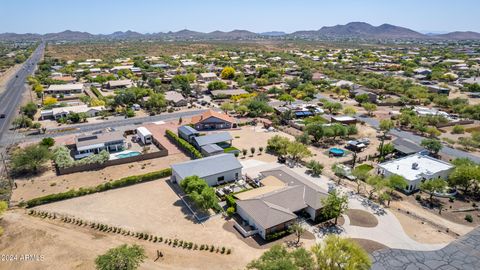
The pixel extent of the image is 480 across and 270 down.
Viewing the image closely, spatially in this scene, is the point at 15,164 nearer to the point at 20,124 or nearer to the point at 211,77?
the point at 20,124

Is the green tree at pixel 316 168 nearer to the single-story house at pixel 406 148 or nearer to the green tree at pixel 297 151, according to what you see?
the green tree at pixel 297 151

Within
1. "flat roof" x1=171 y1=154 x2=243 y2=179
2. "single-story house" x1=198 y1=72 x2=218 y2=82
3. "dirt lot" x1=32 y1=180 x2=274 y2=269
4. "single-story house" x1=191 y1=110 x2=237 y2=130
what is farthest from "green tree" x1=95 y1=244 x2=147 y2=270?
"single-story house" x1=198 y1=72 x2=218 y2=82

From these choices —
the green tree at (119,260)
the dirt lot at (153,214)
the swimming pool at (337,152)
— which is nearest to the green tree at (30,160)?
the dirt lot at (153,214)

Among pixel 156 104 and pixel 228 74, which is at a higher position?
pixel 228 74

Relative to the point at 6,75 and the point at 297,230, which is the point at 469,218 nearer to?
the point at 297,230

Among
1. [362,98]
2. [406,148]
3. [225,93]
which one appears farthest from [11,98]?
[406,148]
